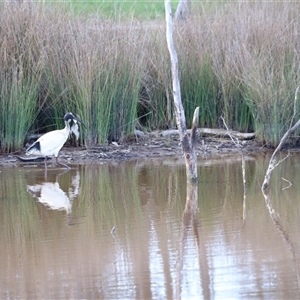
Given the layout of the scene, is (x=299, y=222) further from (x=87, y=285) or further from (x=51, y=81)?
(x=51, y=81)

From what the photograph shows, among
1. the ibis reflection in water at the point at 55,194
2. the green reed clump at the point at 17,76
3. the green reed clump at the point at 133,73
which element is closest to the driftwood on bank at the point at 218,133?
the green reed clump at the point at 133,73

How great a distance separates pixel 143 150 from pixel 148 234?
4.70 metres

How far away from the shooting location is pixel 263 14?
469 inches

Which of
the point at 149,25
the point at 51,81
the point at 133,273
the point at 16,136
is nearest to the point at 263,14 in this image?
the point at 149,25

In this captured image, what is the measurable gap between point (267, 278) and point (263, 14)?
7.51m

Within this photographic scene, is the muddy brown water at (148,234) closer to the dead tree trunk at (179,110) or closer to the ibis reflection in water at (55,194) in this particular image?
the ibis reflection in water at (55,194)

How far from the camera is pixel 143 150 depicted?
11062 millimetres

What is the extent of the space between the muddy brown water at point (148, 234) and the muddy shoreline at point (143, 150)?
721 mm

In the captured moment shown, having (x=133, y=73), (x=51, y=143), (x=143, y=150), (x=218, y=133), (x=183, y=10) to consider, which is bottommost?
(x=143, y=150)

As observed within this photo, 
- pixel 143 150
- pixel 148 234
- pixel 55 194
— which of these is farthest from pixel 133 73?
pixel 148 234

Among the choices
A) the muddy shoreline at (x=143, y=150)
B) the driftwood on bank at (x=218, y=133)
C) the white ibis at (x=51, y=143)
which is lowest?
the muddy shoreline at (x=143, y=150)

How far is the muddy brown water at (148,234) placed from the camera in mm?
5012

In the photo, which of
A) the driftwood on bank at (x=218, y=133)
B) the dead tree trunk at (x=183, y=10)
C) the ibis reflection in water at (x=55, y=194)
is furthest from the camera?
the dead tree trunk at (x=183, y=10)

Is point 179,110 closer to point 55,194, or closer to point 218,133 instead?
point 55,194
